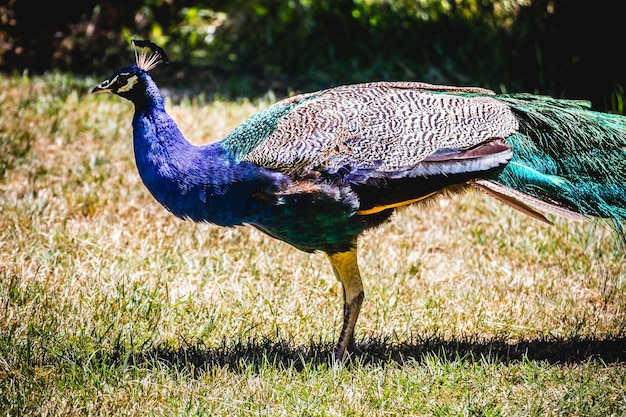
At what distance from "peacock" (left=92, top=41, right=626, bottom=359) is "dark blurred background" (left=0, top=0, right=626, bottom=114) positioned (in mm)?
2526

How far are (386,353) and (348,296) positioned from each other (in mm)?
289

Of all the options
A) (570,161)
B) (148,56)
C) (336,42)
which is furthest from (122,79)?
(336,42)

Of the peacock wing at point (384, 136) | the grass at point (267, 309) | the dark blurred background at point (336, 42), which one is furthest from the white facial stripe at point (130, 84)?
the dark blurred background at point (336, 42)

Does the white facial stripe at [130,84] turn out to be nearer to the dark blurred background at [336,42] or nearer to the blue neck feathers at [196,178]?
the blue neck feathers at [196,178]

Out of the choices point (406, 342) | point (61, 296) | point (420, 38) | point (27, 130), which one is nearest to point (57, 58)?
point (27, 130)

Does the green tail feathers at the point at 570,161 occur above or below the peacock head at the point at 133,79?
below

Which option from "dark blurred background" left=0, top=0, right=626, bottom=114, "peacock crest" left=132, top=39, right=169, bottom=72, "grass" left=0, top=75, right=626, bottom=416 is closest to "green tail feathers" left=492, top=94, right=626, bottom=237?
"grass" left=0, top=75, right=626, bottom=416

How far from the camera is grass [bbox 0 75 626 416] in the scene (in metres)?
2.88

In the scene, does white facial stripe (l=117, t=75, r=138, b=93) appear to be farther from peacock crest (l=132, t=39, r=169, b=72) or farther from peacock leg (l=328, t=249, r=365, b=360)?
peacock leg (l=328, t=249, r=365, b=360)

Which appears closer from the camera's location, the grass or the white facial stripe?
the grass

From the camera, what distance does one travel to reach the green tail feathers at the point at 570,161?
124 inches

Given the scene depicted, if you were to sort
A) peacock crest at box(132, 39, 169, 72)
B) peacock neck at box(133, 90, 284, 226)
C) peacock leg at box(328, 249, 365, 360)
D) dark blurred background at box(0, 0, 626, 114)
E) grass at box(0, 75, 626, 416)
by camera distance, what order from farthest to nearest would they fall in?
dark blurred background at box(0, 0, 626, 114), peacock leg at box(328, 249, 365, 360), peacock crest at box(132, 39, 169, 72), peacock neck at box(133, 90, 284, 226), grass at box(0, 75, 626, 416)

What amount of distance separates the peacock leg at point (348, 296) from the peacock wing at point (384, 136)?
0.44 metres

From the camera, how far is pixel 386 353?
3.30 m
